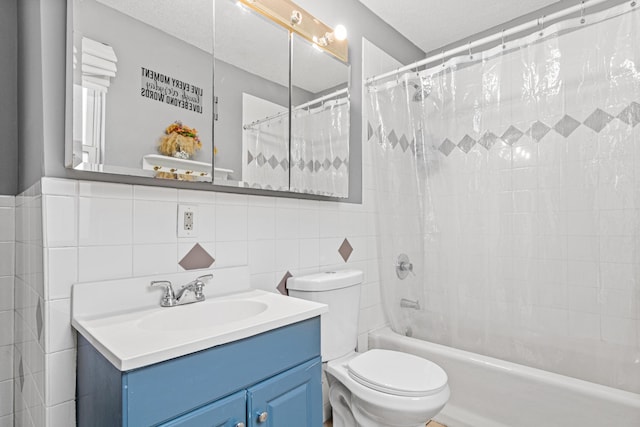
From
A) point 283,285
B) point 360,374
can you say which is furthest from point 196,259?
point 360,374

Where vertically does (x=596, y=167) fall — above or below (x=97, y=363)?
above

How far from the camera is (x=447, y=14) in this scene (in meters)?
2.31

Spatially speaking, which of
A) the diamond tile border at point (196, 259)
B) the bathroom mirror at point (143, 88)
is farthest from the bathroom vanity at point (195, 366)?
the bathroom mirror at point (143, 88)

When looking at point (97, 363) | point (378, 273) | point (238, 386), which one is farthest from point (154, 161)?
point (378, 273)

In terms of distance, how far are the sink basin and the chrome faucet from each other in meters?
0.03

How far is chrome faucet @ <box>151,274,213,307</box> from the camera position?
48.5 inches

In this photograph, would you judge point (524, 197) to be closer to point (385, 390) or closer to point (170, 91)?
point (385, 390)

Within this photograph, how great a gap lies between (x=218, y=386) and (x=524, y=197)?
1785 millimetres

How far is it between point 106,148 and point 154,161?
147 millimetres

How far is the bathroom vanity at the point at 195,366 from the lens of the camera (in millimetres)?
798

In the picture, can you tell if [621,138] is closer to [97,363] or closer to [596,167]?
[596,167]

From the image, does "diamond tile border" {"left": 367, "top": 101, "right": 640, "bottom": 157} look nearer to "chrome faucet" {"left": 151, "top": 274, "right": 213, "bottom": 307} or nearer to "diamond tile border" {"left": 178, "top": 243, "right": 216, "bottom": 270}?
Result: "diamond tile border" {"left": 178, "top": 243, "right": 216, "bottom": 270}

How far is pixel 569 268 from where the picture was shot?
1859 millimetres

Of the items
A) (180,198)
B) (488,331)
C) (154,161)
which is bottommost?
(488,331)
